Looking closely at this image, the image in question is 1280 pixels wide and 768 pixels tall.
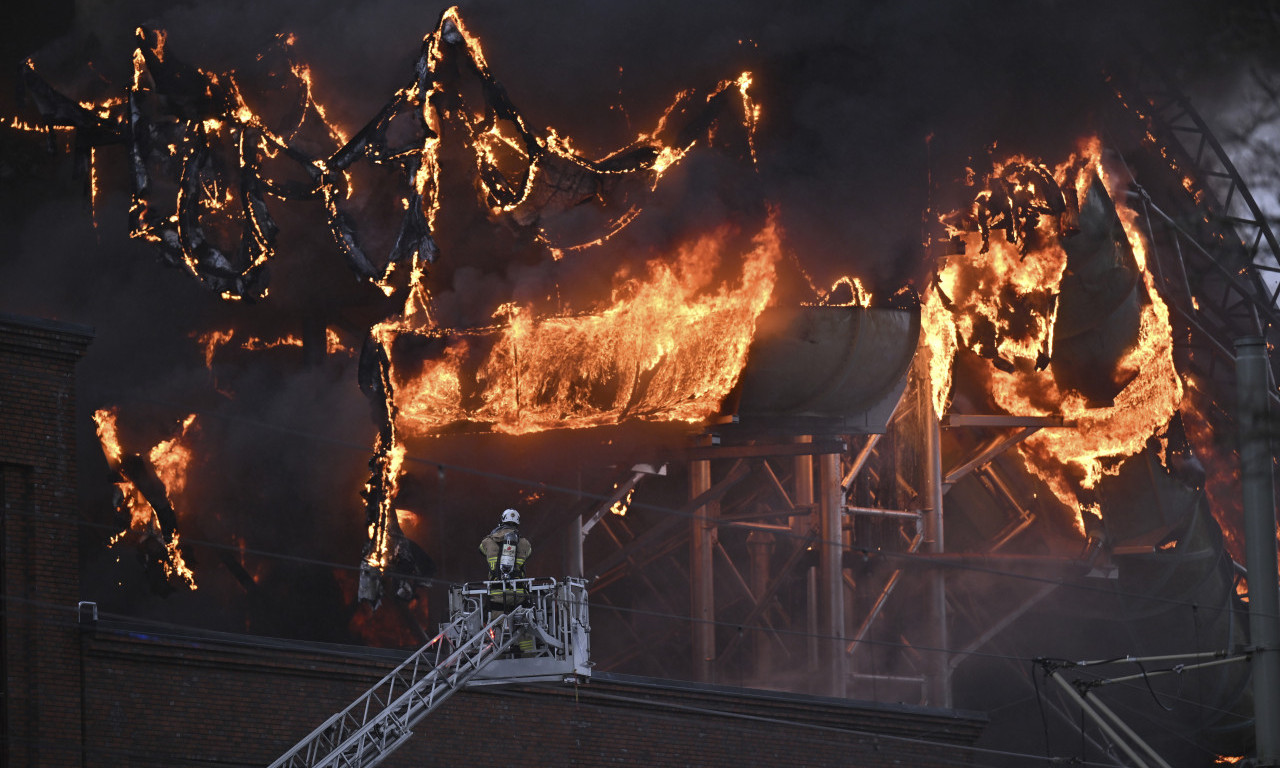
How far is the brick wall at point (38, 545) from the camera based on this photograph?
16.3 m

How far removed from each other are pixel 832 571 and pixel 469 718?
7.99 meters

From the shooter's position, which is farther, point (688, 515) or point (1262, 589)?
point (688, 515)

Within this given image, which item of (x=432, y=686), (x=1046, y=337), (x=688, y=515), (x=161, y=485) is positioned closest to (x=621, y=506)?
(x=688, y=515)

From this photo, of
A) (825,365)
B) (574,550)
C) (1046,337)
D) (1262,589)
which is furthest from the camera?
(1046,337)

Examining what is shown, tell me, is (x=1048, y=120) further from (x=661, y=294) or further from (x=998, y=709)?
(x=998, y=709)

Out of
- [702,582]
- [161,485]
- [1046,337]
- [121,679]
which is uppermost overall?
[1046,337]

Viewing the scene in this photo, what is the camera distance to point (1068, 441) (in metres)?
29.1

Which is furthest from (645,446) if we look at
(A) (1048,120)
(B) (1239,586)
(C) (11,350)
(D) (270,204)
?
(B) (1239,586)

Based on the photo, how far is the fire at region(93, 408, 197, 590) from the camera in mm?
22781

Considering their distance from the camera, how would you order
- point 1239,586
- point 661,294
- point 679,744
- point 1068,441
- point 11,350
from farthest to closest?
point 1239,586
point 1068,441
point 661,294
point 679,744
point 11,350

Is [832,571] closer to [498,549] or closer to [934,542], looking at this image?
[934,542]

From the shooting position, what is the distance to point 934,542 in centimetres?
2733

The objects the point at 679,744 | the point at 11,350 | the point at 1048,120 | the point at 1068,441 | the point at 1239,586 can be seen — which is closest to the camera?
the point at 11,350

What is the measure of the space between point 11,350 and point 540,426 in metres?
8.08
